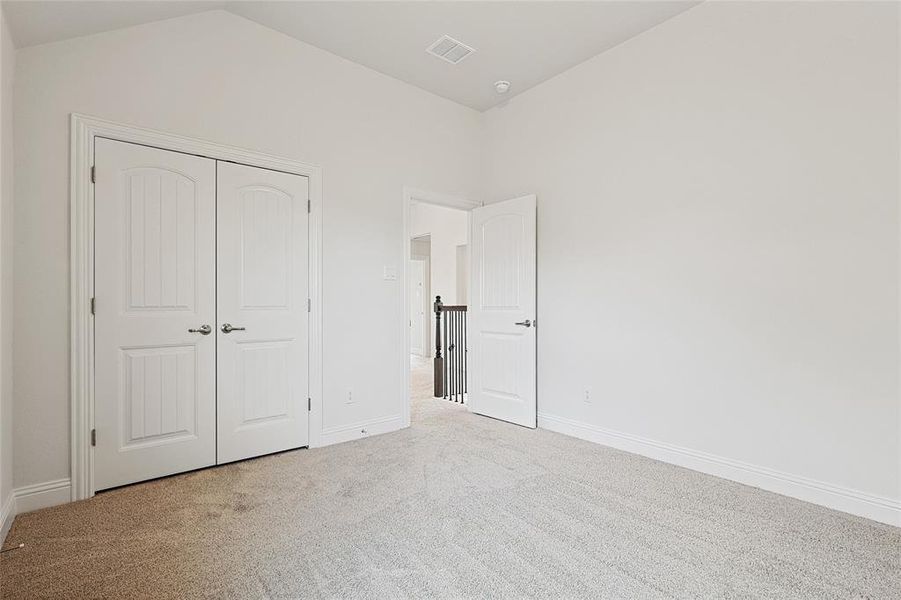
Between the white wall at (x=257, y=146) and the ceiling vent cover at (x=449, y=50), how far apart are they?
1.90 ft

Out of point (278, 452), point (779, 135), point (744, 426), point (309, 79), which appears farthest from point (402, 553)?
point (309, 79)

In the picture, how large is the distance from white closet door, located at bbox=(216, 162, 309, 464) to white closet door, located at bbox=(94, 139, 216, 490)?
86mm

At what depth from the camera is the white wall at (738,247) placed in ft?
7.68

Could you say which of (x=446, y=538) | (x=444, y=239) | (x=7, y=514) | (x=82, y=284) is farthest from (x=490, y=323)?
(x=444, y=239)

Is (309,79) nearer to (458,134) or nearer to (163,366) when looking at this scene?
(458,134)

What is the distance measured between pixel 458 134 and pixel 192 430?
340cm

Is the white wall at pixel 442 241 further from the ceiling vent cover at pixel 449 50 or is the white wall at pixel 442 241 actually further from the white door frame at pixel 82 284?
the white door frame at pixel 82 284

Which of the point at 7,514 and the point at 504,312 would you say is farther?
the point at 504,312

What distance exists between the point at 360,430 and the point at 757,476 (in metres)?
2.77

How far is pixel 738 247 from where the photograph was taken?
2805 millimetres

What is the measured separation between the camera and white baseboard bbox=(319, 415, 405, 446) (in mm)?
3501

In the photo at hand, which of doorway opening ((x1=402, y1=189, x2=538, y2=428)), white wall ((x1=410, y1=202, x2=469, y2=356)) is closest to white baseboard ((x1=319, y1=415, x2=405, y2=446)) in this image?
doorway opening ((x1=402, y1=189, x2=538, y2=428))

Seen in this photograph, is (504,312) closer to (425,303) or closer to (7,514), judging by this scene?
(7,514)

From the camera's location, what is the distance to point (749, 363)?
109 inches
